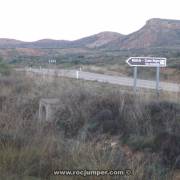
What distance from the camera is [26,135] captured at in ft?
27.7

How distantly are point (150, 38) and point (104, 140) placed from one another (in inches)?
4378

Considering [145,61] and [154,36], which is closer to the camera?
[145,61]

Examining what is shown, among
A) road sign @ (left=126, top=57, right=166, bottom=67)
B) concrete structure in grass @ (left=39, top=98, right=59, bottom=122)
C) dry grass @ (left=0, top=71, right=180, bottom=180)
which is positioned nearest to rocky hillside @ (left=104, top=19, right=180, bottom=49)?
road sign @ (left=126, top=57, right=166, bottom=67)

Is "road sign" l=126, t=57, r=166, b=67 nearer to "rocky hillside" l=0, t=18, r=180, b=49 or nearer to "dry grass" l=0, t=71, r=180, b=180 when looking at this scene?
"dry grass" l=0, t=71, r=180, b=180

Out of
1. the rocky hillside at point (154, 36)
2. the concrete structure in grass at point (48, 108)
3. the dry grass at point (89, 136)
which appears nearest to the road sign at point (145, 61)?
the dry grass at point (89, 136)

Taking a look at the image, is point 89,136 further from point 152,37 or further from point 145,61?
point 152,37

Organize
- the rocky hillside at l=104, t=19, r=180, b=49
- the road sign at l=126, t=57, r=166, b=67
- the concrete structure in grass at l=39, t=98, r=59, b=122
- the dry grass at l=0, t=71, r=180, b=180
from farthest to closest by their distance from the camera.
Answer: the rocky hillside at l=104, t=19, r=180, b=49 < the road sign at l=126, t=57, r=166, b=67 < the concrete structure in grass at l=39, t=98, r=59, b=122 < the dry grass at l=0, t=71, r=180, b=180

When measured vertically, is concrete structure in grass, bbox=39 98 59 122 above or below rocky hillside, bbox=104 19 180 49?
below

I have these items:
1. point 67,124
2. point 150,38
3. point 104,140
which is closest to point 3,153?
point 104,140

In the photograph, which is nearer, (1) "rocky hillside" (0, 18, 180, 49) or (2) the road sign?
(2) the road sign

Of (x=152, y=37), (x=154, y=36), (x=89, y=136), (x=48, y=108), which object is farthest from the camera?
(x=152, y=37)

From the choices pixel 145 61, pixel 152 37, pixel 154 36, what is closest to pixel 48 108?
pixel 145 61

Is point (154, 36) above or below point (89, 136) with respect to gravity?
above

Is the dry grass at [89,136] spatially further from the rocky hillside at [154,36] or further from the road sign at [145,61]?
the rocky hillside at [154,36]
